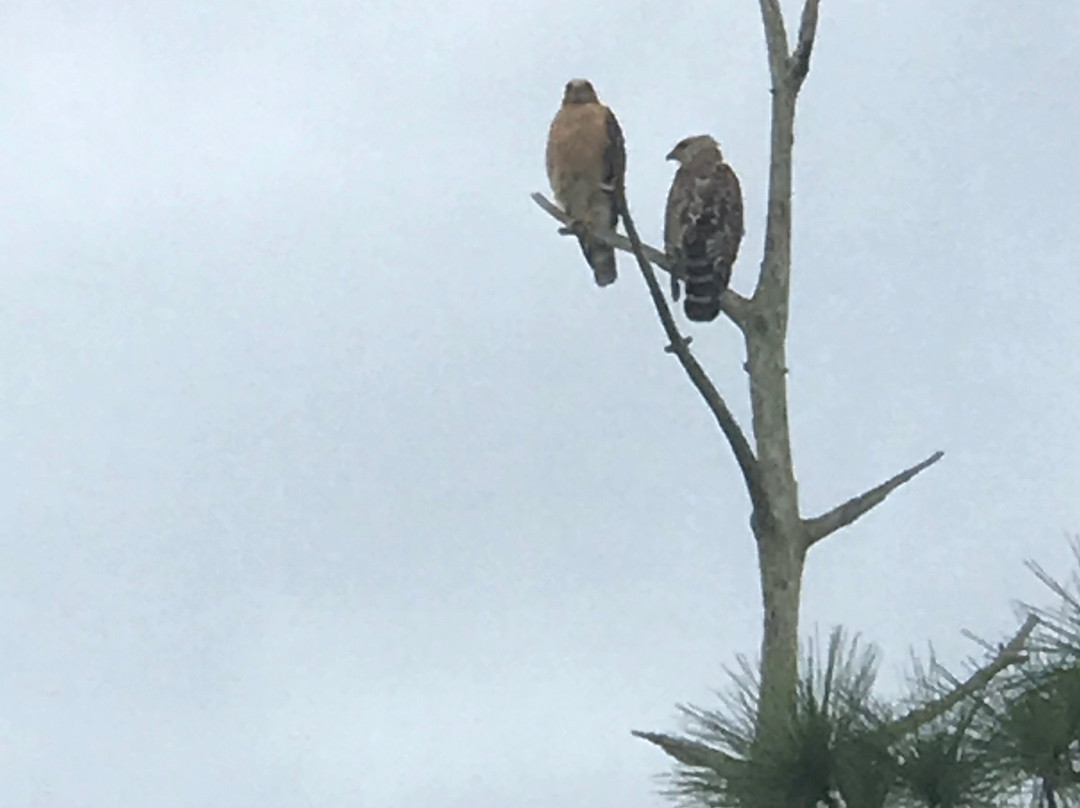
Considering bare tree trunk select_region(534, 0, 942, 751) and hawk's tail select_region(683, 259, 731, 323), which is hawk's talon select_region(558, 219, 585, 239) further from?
bare tree trunk select_region(534, 0, 942, 751)

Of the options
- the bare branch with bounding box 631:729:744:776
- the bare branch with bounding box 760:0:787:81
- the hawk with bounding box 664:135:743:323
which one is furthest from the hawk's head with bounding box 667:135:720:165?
the bare branch with bounding box 631:729:744:776

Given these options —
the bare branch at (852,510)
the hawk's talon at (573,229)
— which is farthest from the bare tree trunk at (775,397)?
the hawk's talon at (573,229)

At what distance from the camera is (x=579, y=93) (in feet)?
32.5

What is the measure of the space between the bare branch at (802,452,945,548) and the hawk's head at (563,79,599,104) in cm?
362

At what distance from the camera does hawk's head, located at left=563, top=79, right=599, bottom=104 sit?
986 cm

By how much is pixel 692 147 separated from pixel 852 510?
3544mm

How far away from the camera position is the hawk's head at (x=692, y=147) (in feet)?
32.2

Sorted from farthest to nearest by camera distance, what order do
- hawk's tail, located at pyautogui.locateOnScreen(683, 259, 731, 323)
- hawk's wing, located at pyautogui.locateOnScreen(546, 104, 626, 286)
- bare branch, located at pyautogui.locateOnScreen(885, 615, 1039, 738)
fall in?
hawk's wing, located at pyautogui.locateOnScreen(546, 104, 626, 286) → hawk's tail, located at pyautogui.locateOnScreen(683, 259, 731, 323) → bare branch, located at pyautogui.locateOnScreen(885, 615, 1039, 738)

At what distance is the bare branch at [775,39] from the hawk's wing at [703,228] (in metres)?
1.10

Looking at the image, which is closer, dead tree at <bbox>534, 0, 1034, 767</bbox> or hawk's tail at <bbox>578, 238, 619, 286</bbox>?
dead tree at <bbox>534, 0, 1034, 767</bbox>

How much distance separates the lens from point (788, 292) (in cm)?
707

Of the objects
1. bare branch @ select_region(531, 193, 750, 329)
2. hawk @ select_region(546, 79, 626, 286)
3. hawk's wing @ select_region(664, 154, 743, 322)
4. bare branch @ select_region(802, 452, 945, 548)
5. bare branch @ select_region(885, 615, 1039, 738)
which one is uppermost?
hawk @ select_region(546, 79, 626, 286)

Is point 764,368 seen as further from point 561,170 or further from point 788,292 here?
point 561,170

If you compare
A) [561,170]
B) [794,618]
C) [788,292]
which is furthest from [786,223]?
[561,170]
